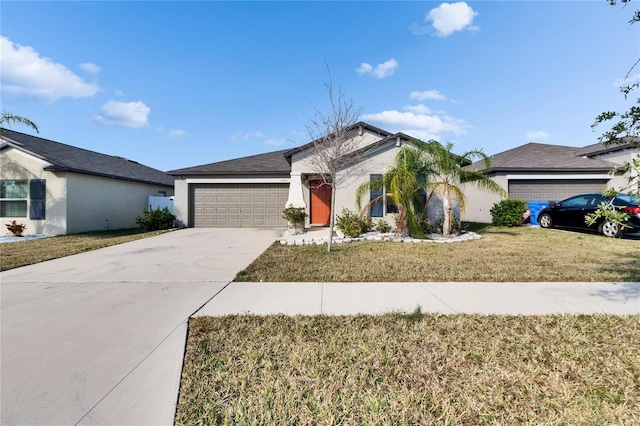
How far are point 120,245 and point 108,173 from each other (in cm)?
768

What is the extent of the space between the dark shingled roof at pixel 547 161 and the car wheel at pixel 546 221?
3.02 metres

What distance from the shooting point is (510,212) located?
1293 centimetres

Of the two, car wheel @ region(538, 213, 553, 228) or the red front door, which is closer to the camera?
car wheel @ region(538, 213, 553, 228)

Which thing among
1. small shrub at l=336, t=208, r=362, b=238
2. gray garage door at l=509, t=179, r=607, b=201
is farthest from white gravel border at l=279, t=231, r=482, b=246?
gray garage door at l=509, t=179, r=607, b=201

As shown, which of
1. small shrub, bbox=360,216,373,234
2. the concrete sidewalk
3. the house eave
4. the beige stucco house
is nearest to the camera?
the concrete sidewalk

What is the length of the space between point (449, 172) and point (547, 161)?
9.91m

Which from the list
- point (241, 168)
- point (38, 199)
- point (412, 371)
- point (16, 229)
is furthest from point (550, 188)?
point (16, 229)

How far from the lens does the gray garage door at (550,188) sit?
1443 cm

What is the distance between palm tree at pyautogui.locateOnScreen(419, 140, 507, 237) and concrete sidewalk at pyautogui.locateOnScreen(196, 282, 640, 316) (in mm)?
5326

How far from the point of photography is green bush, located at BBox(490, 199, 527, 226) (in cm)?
1283

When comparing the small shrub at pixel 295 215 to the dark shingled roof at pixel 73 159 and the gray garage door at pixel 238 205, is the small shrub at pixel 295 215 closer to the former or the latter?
the gray garage door at pixel 238 205

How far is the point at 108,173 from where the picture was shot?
14.6 meters

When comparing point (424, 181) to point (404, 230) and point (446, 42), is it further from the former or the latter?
point (446, 42)

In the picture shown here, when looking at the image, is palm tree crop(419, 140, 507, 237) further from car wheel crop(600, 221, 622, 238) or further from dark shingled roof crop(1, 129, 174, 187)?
dark shingled roof crop(1, 129, 174, 187)
